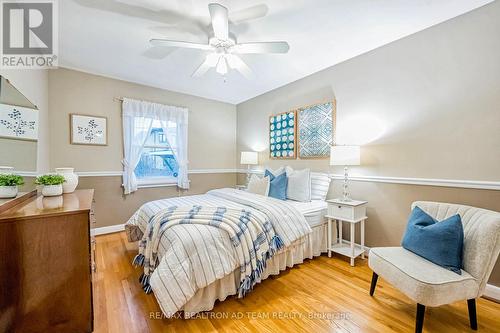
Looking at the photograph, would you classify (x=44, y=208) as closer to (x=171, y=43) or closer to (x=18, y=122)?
(x=18, y=122)

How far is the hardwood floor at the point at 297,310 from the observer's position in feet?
5.26

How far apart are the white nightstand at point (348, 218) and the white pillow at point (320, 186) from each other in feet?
1.43

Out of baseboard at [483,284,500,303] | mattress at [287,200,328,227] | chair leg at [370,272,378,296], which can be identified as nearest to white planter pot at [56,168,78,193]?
mattress at [287,200,328,227]

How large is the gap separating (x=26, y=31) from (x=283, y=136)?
3418 mm

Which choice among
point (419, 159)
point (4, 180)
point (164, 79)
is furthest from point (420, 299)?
point (164, 79)

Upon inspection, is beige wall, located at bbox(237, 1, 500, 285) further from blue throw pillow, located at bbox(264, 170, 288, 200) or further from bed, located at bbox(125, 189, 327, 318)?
bed, located at bbox(125, 189, 327, 318)

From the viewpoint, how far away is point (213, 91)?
428 cm

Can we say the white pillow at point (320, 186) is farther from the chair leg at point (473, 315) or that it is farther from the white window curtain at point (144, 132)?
the white window curtain at point (144, 132)

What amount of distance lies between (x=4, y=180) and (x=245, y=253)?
1830 mm

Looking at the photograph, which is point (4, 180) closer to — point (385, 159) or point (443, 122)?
point (385, 159)

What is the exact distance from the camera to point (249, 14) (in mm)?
2031

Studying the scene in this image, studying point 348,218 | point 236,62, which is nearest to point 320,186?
point 348,218

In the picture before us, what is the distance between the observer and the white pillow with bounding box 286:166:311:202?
3090mm

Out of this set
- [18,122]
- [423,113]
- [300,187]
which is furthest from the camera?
[300,187]
